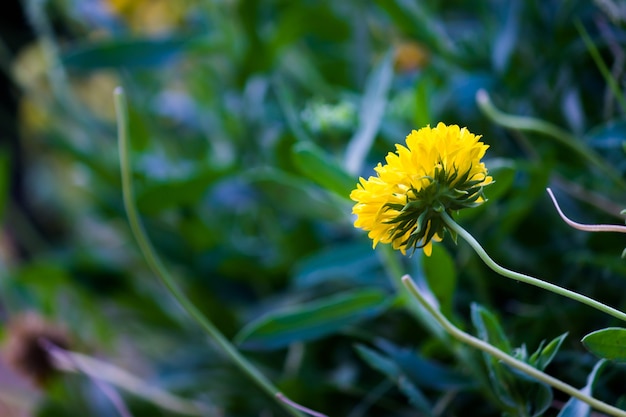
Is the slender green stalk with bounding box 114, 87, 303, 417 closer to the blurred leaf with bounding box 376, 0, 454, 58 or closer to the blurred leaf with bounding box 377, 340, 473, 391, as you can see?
the blurred leaf with bounding box 377, 340, 473, 391

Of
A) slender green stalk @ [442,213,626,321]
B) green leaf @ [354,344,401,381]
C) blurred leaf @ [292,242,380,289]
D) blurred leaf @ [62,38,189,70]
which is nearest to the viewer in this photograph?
slender green stalk @ [442,213,626,321]

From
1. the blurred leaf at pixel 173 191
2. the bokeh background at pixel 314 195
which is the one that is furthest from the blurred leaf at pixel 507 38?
the blurred leaf at pixel 173 191

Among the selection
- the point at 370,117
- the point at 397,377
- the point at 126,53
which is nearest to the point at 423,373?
the point at 397,377

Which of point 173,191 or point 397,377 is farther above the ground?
point 173,191

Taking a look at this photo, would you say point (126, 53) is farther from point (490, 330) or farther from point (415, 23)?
point (490, 330)

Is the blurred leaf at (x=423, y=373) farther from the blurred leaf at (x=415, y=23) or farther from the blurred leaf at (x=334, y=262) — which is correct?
the blurred leaf at (x=415, y=23)

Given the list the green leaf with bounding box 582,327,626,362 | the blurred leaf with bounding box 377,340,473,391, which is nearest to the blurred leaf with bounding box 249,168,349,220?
the blurred leaf with bounding box 377,340,473,391

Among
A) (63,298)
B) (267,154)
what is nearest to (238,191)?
(267,154)
